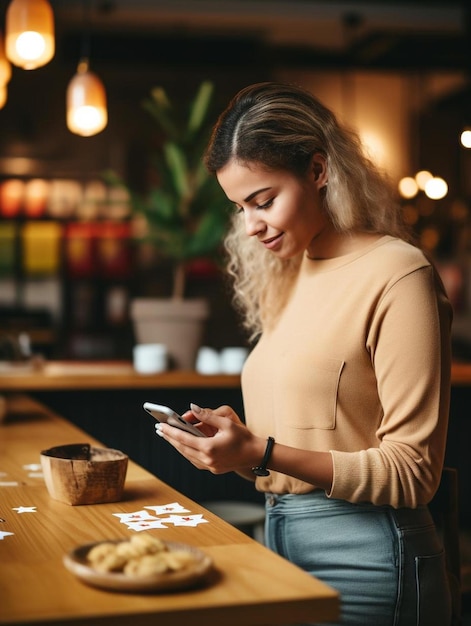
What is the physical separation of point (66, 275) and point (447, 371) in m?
6.57

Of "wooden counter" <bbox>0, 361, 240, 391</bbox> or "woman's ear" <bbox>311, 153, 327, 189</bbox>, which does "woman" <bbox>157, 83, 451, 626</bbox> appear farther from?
"wooden counter" <bbox>0, 361, 240, 391</bbox>

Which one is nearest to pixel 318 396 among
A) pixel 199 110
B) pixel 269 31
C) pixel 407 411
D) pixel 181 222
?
pixel 407 411

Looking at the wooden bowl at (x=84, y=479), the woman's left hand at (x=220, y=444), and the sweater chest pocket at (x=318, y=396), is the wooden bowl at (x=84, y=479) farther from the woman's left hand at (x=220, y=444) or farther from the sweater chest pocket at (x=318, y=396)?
the sweater chest pocket at (x=318, y=396)

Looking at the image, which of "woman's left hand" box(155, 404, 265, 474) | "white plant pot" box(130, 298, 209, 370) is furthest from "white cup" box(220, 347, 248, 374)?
"woman's left hand" box(155, 404, 265, 474)

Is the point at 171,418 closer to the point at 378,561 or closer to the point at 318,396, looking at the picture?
the point at 318,396

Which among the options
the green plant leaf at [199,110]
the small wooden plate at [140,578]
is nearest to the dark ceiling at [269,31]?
the green plant leaf at [199,110]

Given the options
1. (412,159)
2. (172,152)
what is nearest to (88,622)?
(172,152)

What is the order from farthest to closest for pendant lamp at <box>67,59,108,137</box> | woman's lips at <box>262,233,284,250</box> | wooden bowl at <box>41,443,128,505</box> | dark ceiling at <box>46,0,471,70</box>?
dark ceiling at <box>46,0,471,70</box>
pendant lamp at <box>67,59,108,137</box>
woman's lips at <box>262,233,284,250</box>
wooden bowl at <box>41,443,128,505</box>

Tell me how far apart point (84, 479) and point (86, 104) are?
2548mm

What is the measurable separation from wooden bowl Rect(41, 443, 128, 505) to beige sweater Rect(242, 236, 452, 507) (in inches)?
12.3

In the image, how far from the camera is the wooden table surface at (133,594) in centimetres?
111

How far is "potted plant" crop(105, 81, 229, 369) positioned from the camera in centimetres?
423

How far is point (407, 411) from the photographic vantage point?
1604 millimetres

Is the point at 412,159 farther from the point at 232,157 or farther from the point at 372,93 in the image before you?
the point at 232,157
